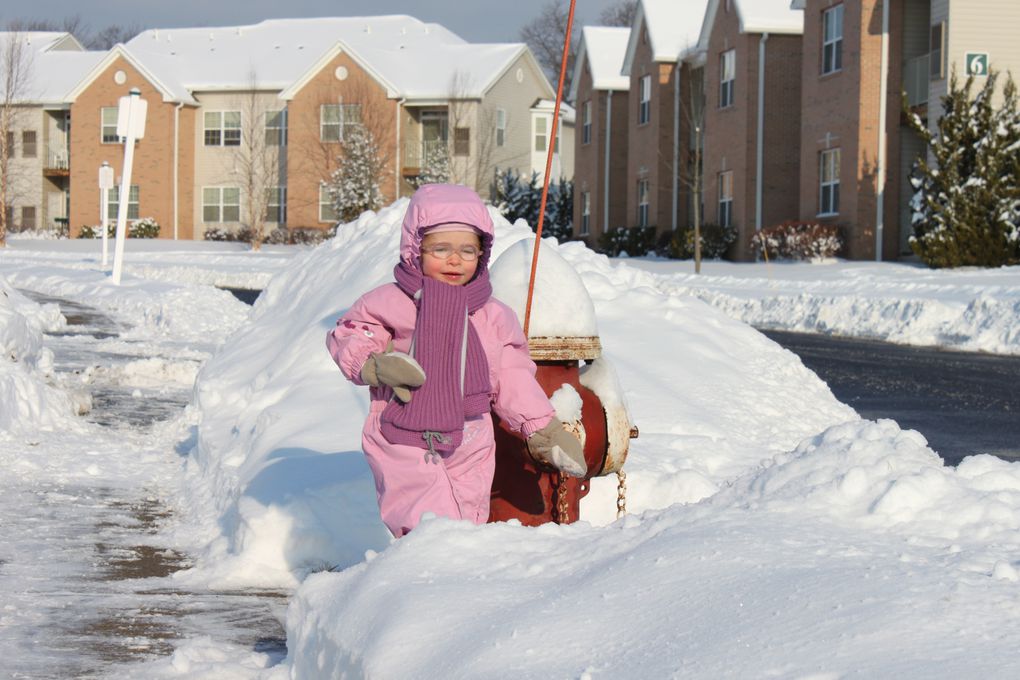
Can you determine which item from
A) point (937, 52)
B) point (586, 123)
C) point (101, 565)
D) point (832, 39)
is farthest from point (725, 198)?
point (101, 565)

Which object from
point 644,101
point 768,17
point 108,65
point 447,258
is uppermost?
point 108,65

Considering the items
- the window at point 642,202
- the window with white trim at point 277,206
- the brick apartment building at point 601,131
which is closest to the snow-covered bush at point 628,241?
the window at point 642,202

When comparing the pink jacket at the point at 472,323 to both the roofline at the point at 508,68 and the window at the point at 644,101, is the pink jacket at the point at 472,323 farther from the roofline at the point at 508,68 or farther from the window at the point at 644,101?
the roofline at the point at 508,68

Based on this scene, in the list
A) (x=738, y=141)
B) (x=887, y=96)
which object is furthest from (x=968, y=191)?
(x=738, y=141)

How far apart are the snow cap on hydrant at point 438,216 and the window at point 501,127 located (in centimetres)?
5120

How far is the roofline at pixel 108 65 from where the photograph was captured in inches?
2184

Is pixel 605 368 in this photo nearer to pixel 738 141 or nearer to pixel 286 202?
pixel 738 141

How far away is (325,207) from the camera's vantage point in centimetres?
5409

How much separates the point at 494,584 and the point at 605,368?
75.4 inches

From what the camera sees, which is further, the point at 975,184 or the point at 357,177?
the point at 357,177

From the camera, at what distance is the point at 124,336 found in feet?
55.5

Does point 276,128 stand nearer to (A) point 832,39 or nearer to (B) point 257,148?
(B) point 257,148

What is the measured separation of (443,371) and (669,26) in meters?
41.3

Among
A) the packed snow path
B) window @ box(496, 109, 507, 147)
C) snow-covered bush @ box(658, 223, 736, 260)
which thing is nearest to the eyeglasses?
the packed snow path
